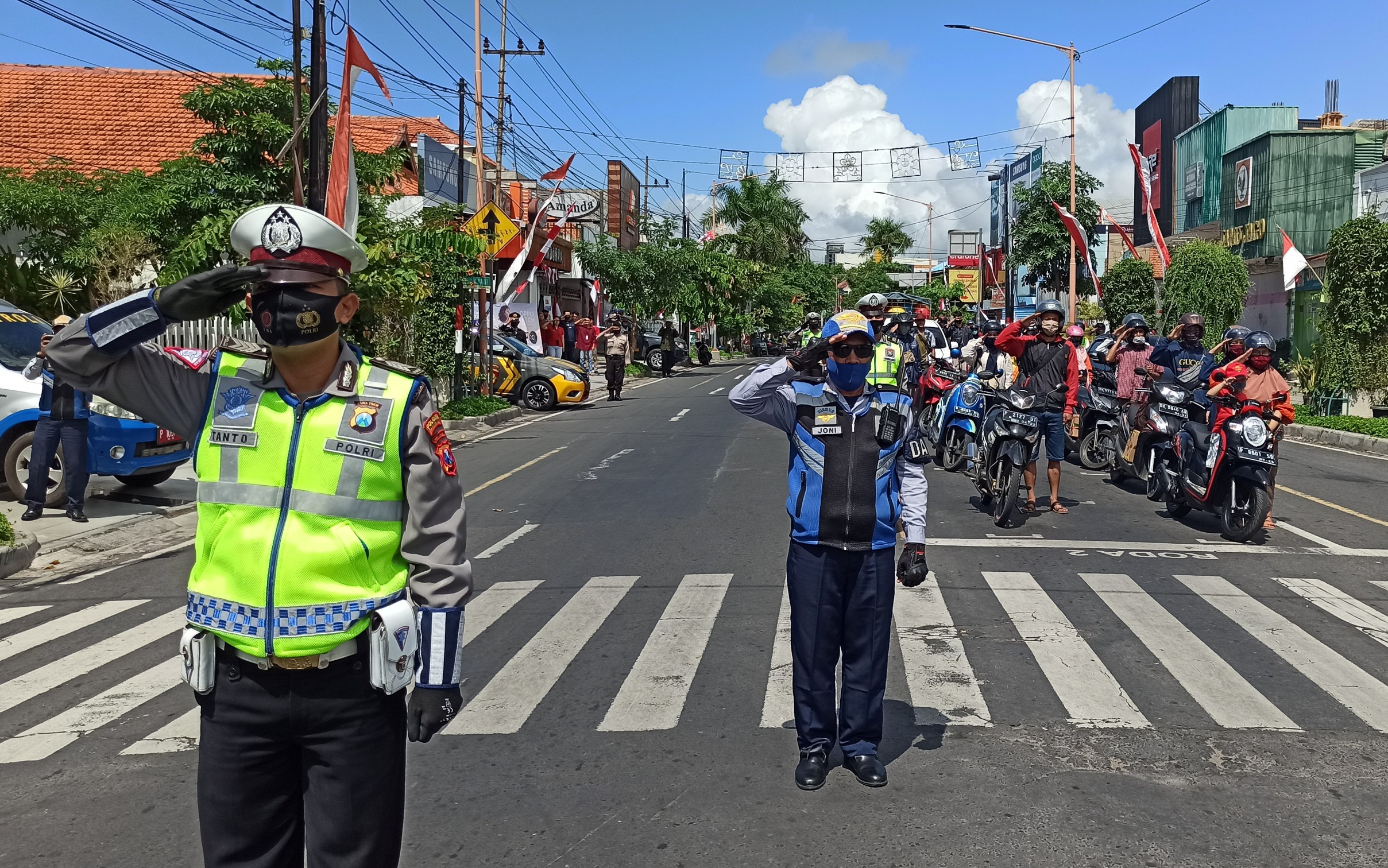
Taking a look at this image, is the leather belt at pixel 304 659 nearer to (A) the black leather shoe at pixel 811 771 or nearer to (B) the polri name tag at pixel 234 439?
(B) the polri name tag at pixel 234 439

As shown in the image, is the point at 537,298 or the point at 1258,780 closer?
the point at 1258,780

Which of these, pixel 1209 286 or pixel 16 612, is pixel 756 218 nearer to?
pixel 1209 286

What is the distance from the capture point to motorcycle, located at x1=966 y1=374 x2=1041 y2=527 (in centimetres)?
1076

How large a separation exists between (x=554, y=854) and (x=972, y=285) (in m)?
102

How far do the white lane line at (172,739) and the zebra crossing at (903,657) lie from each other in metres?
0.01

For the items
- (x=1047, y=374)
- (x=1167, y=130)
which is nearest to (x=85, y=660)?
(x=1047, y=374)

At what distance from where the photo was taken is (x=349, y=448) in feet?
9.11

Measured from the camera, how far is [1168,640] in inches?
268

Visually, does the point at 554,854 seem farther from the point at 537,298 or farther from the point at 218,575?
the point at 537,298

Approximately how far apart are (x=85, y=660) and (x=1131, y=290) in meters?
34.4

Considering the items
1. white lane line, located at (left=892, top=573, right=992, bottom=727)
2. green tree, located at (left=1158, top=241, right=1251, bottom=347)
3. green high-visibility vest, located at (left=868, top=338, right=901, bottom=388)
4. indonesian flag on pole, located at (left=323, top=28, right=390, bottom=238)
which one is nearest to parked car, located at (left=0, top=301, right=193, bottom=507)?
indonesian flag on pole, located at (left=323, top=28, right=390, bottom=238)

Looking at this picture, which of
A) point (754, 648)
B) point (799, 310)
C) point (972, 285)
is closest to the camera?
point (754, 648)

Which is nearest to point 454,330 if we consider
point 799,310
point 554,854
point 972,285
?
point 554,854

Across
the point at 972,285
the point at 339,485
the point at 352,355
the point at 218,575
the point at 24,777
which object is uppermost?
the point at 972,285
